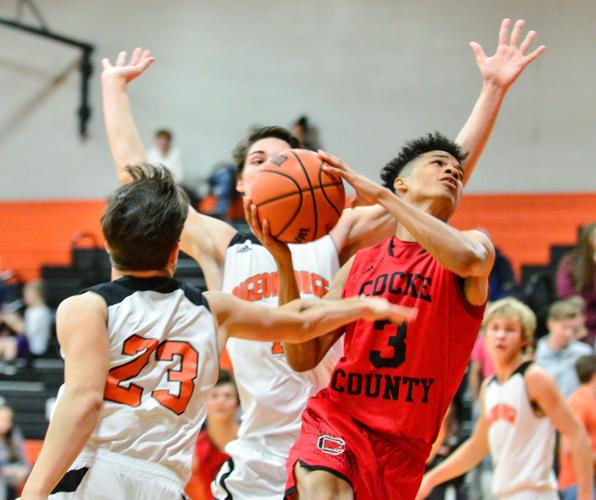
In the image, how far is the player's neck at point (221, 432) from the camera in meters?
6.14

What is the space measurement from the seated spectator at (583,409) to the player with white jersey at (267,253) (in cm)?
286

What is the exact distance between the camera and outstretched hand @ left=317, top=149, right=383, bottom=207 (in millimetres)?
3467

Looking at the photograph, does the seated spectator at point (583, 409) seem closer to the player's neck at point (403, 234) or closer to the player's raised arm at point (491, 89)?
the player's raised arm at point (491, 89)

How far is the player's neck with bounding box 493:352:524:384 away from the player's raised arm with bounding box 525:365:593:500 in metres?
0.11

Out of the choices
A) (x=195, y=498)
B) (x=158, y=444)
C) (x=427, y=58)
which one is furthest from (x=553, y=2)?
(x=158, y=444)

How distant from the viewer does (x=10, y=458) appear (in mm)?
8578

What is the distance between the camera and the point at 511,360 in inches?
232

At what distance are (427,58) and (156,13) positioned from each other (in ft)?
14.3

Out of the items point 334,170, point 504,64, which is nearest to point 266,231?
point 334,170

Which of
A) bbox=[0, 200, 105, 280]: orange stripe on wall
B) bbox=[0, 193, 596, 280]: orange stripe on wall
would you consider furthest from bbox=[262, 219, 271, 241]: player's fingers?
bbox=[0, 200, 105, 280]: orange stripe on wall

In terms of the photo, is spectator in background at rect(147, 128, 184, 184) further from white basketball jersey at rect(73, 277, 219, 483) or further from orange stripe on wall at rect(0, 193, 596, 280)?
white basketball jersey at rect(73, 277, 219, 483)

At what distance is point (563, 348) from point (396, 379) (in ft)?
15.2

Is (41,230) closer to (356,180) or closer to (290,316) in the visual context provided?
(356,180)

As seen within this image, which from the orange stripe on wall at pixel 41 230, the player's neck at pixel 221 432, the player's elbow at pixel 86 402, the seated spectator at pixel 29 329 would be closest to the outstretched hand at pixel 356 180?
the player's elbow at pixel 86 402
